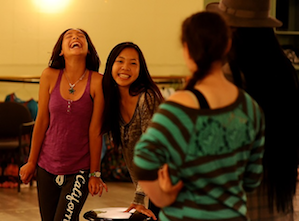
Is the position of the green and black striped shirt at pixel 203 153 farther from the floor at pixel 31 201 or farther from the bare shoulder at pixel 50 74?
the floor at pixel 31 201

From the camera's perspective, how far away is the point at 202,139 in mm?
1427

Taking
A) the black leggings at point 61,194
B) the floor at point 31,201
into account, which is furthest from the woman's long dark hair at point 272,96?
the floor at point 31,201

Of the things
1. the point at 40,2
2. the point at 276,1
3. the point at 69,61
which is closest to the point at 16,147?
the point at 40,2

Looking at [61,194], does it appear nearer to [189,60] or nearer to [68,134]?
[68,134]

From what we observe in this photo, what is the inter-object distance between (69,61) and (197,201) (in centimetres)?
153

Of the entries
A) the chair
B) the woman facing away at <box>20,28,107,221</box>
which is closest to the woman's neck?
the woman facing away at <box>20,28,107,221</box>

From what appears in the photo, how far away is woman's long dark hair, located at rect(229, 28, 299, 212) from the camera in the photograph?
179 centimetres

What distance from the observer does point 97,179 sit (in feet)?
9.06

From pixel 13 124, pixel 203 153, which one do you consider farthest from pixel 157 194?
pixel 13 124

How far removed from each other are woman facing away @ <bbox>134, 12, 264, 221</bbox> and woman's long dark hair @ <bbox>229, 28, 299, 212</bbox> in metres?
0.27

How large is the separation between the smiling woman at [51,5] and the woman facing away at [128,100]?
4477mm

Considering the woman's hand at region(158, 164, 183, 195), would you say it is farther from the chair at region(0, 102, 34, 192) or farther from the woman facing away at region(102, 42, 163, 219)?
the chair at region(0, 102, 34, 192)

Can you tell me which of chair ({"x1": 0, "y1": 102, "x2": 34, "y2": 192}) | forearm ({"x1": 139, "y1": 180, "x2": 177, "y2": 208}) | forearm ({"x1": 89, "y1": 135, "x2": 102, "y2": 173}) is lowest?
chair ({"x1": 0, "y1": 102, "x2": 34, "y2": 192})

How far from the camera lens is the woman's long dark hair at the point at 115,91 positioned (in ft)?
8.69
